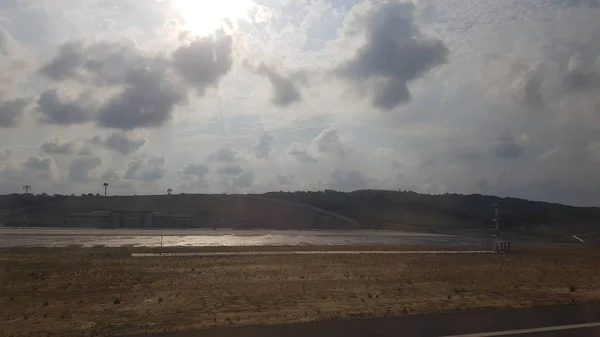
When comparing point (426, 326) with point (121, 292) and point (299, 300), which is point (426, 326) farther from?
point (121, 292)

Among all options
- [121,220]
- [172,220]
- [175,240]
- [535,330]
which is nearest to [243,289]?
[535,330]

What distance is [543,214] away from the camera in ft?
537

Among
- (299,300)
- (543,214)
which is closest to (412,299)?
(299,300)

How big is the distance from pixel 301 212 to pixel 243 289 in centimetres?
11743

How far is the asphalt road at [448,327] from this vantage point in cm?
1191

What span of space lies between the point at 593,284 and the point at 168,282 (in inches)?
738

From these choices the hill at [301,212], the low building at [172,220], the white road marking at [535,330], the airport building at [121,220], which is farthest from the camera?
the hill at [301,212]

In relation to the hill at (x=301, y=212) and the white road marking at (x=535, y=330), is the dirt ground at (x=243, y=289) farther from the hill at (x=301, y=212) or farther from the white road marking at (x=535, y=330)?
the hill at (x=301, y=212)

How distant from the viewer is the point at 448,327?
41.2 feet

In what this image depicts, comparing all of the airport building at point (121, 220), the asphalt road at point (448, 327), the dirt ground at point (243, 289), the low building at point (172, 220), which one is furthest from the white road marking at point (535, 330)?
the low building at point (172, 220)

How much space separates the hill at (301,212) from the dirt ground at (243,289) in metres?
82.6

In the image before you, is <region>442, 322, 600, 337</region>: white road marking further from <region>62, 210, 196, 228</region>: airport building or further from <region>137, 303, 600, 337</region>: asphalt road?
<region>62, 210, 196, 228</region>: airport building

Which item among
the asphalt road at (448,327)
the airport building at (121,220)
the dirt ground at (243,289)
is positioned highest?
the airport building at (121,220)

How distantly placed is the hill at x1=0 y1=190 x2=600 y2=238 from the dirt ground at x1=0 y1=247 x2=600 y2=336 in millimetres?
82632
